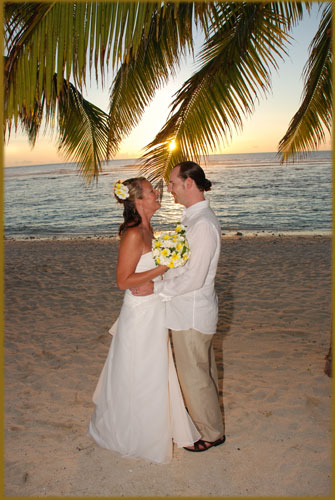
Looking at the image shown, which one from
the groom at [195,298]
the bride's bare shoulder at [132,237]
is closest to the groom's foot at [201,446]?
the groom at [195,298]

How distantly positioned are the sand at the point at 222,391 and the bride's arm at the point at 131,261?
5.11ft

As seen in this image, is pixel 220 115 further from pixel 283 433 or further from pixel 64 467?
pixel 64 467

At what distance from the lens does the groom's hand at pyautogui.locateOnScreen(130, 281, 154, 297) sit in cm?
358

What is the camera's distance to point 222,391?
16.4ft

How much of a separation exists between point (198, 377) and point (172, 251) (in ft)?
3.84

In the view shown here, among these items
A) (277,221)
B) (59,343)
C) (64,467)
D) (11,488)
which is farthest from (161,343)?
(277,221)

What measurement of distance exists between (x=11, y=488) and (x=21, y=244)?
550 inches

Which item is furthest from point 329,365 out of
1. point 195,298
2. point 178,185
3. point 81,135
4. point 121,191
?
point 81,135

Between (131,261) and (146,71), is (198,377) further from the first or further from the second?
(146,71)

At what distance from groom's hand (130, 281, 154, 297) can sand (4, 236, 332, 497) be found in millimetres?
1444

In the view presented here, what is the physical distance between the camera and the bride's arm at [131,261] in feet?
11.6

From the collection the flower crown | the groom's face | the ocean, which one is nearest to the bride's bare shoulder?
the flower crown

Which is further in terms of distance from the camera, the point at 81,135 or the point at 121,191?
the point at 81,135

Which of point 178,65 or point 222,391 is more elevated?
point 178,65
